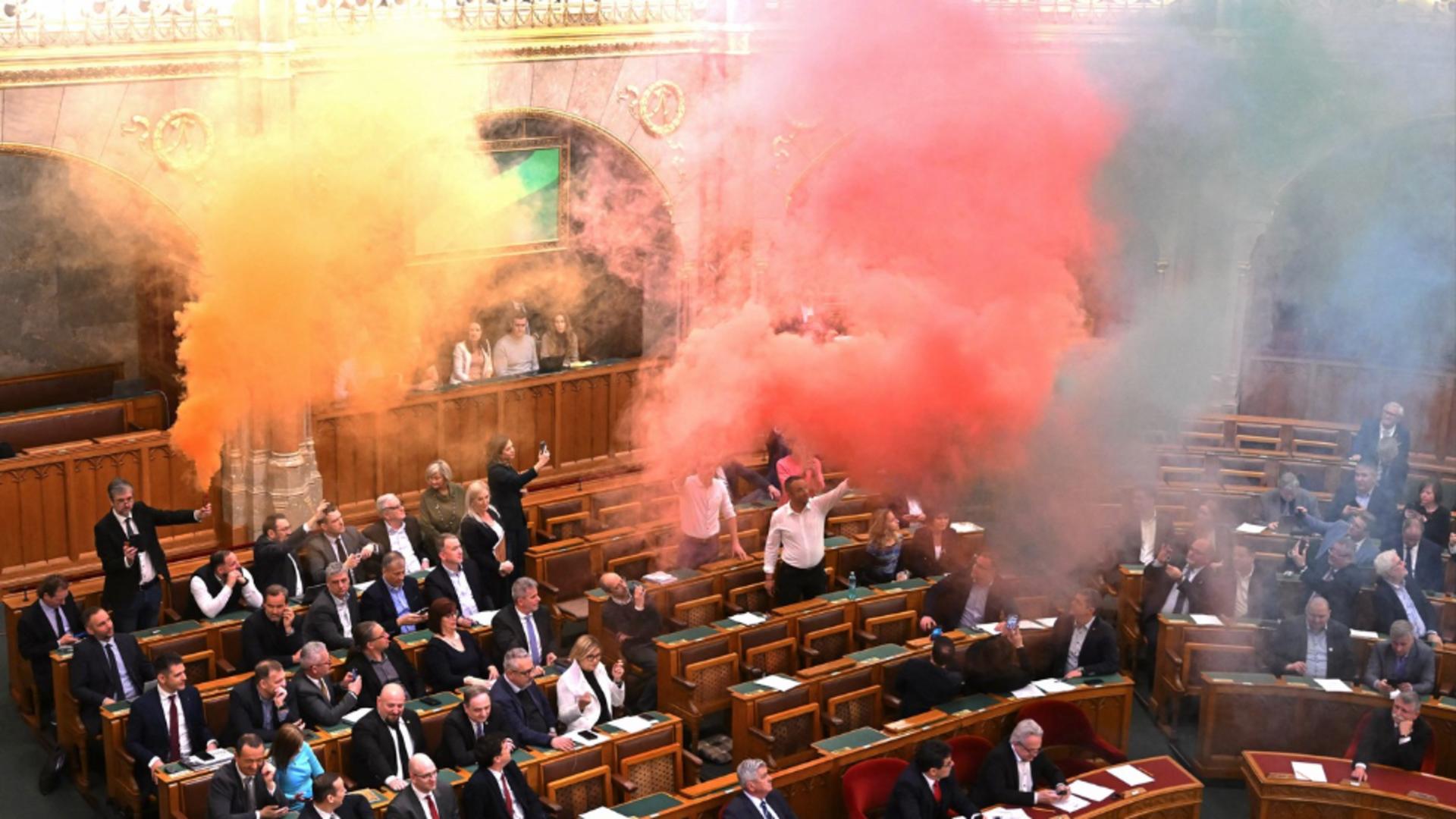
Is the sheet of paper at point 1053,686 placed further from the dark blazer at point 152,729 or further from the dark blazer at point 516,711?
the dark blazer at point 152,729

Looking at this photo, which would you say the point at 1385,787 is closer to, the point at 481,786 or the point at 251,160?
the point at 481,786

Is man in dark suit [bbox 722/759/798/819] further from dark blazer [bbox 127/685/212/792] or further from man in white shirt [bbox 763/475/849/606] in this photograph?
man in white shirt [bbox 763/475/849/606]

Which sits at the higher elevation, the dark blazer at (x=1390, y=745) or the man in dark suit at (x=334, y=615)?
the man in dark suit at (x=334, y=615)

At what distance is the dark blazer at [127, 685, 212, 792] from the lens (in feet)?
36.0

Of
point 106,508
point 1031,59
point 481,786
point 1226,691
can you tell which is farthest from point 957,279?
point 106,508

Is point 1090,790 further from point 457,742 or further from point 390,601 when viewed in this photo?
point 390,601

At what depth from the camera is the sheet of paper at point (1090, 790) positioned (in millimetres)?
11109

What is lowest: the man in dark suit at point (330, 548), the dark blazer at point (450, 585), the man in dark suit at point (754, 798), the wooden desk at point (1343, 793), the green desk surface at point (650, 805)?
the wooden desk at point (1343, 793)

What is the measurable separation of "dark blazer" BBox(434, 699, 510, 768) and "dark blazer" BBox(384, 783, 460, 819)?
592 mm

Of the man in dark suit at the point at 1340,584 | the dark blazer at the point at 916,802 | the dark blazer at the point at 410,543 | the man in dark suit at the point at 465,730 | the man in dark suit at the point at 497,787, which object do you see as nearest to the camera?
the man in dark suit at the point at 497,787

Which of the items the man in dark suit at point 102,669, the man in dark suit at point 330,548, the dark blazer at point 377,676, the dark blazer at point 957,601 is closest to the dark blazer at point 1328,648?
the dark blazer at point 957,601

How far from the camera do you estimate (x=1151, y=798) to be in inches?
440

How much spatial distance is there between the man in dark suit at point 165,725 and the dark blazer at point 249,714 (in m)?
0.17

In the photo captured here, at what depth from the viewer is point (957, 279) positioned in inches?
570
